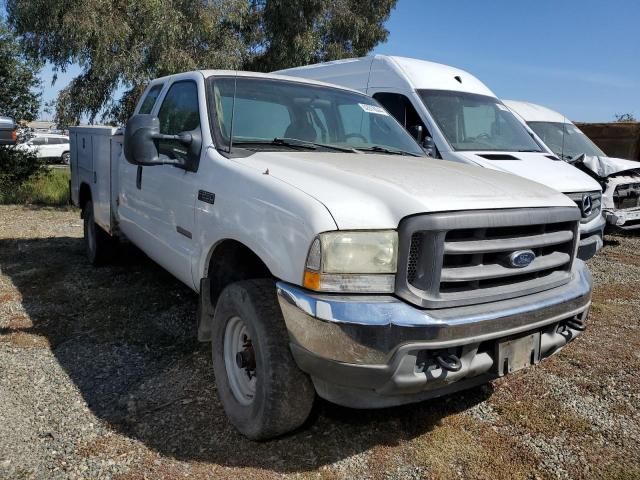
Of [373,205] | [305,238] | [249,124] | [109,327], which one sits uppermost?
[249,124]

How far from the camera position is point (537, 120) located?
9961mm

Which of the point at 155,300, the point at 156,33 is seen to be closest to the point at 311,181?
the point at 155,300

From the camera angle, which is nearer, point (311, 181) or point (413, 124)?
point (311, 181)

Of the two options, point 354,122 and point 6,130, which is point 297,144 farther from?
point 6,130

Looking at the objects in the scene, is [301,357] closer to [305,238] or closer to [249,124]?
[305,238]

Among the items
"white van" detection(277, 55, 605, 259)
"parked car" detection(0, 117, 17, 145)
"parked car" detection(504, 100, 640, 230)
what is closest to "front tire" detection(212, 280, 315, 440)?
"parked car" detection(0, 117, 17, 145)

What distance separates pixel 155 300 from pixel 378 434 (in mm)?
2831

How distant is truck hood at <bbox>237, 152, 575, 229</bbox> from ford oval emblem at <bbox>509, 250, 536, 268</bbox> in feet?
0.75

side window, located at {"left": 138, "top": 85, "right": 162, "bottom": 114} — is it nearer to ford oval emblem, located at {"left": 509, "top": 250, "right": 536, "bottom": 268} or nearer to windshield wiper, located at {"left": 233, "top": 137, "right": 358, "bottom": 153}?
windshield wiper, located at {"left": 233, "top": 137, "right": 358, "bottom": 153}

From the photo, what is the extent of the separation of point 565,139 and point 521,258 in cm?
782

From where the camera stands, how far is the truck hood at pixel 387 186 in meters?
2.42

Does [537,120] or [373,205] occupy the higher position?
[537,120]

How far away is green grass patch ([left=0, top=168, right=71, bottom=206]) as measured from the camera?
472 inches

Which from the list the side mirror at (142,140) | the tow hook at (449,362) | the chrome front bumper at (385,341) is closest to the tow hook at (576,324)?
the chrome front bumper at (385,341)
